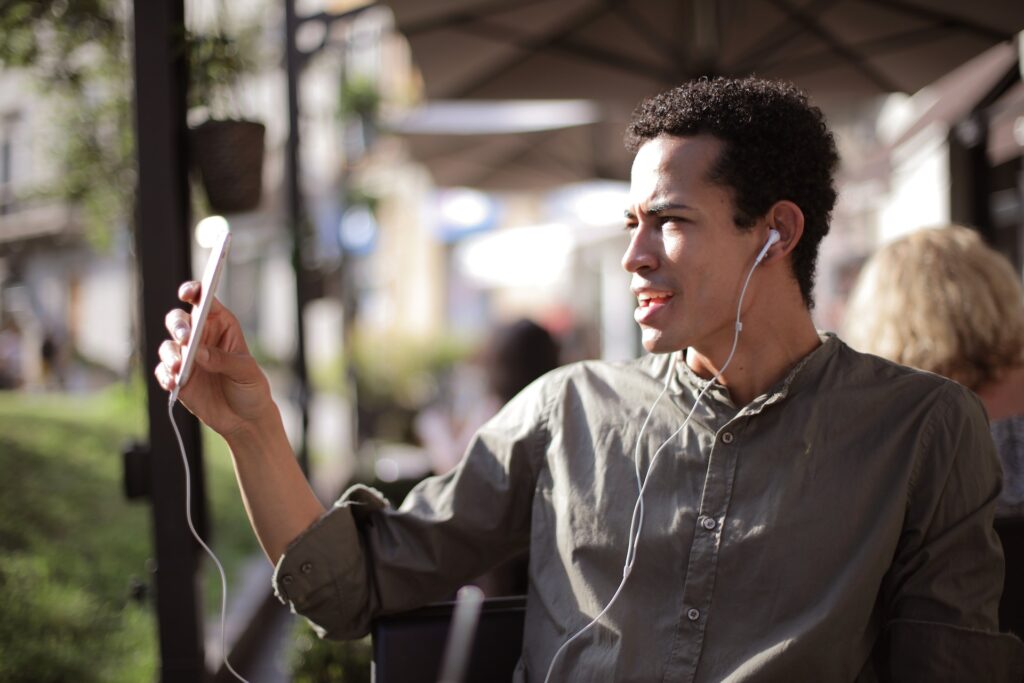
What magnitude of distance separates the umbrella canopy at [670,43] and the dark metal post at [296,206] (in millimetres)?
873

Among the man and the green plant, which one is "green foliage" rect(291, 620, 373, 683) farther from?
the green plant

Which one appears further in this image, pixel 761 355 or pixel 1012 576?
pixel 1012 576

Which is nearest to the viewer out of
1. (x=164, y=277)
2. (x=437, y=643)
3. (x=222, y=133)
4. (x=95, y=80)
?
(x=437, y=643)

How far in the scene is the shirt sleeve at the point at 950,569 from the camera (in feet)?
5.23

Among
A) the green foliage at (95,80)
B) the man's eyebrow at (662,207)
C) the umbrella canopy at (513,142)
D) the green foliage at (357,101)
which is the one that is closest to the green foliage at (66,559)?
the green foliage at (95,80)

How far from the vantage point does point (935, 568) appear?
1614 millimetres

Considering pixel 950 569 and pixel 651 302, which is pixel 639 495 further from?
pixel 950 569

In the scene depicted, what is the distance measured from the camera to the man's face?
1.75 metres

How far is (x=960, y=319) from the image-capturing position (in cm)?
261

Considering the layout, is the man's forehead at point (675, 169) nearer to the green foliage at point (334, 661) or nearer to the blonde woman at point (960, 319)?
the blonde woman at point (960, 319)

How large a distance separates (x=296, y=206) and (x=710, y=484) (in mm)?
4094

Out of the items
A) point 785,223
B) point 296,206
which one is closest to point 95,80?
point 296,206

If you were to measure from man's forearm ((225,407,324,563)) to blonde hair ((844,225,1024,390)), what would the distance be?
5.55 ft

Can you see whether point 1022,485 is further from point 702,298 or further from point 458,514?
point 458,514
